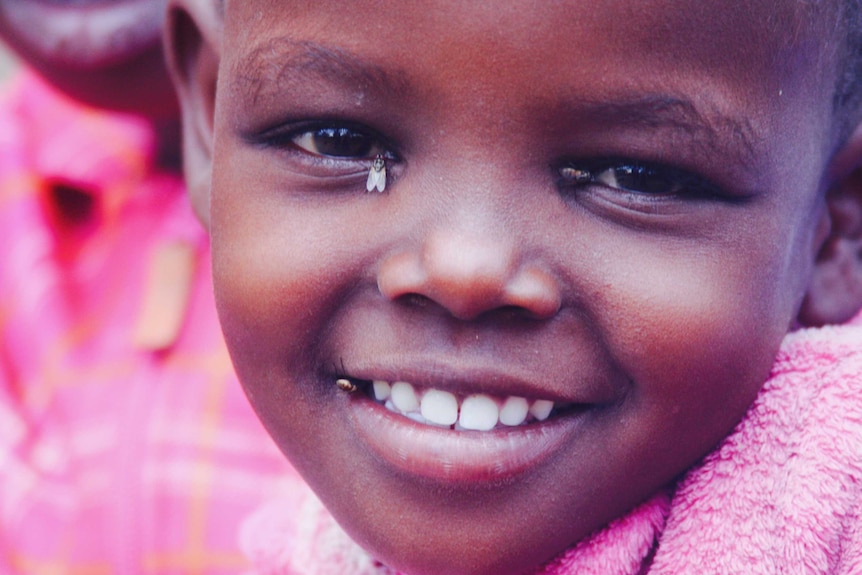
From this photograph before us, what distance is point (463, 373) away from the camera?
89 cm

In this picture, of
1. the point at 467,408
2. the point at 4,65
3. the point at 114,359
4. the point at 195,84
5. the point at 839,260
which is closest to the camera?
the point at 467,408

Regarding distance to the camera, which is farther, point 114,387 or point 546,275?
point 114,387

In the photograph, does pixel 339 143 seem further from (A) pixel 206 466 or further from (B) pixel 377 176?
(A) pixel 206 466

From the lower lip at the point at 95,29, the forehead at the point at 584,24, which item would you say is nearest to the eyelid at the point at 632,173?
the forehead at the point at 584,24

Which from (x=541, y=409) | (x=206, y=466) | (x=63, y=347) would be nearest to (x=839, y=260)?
(x=541, y=409)

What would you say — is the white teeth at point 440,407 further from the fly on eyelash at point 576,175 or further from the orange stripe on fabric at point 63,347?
the orange stripe on fabric at point 63,347

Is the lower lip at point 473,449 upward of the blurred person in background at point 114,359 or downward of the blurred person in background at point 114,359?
upward

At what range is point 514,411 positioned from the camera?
95 centimetres

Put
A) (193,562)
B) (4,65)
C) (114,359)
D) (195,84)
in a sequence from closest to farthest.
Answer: (195,84) → (193,562) → (114,359) → (4,65)

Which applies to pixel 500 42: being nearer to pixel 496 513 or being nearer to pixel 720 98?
pixel 720 98

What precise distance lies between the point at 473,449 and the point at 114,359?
3.33 feet

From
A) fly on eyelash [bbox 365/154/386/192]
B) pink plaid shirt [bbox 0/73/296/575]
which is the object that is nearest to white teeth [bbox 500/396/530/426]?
fly on eyelash [bbox 365/154/386/192]

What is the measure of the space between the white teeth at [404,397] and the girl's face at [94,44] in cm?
104

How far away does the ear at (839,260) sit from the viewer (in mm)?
1121
